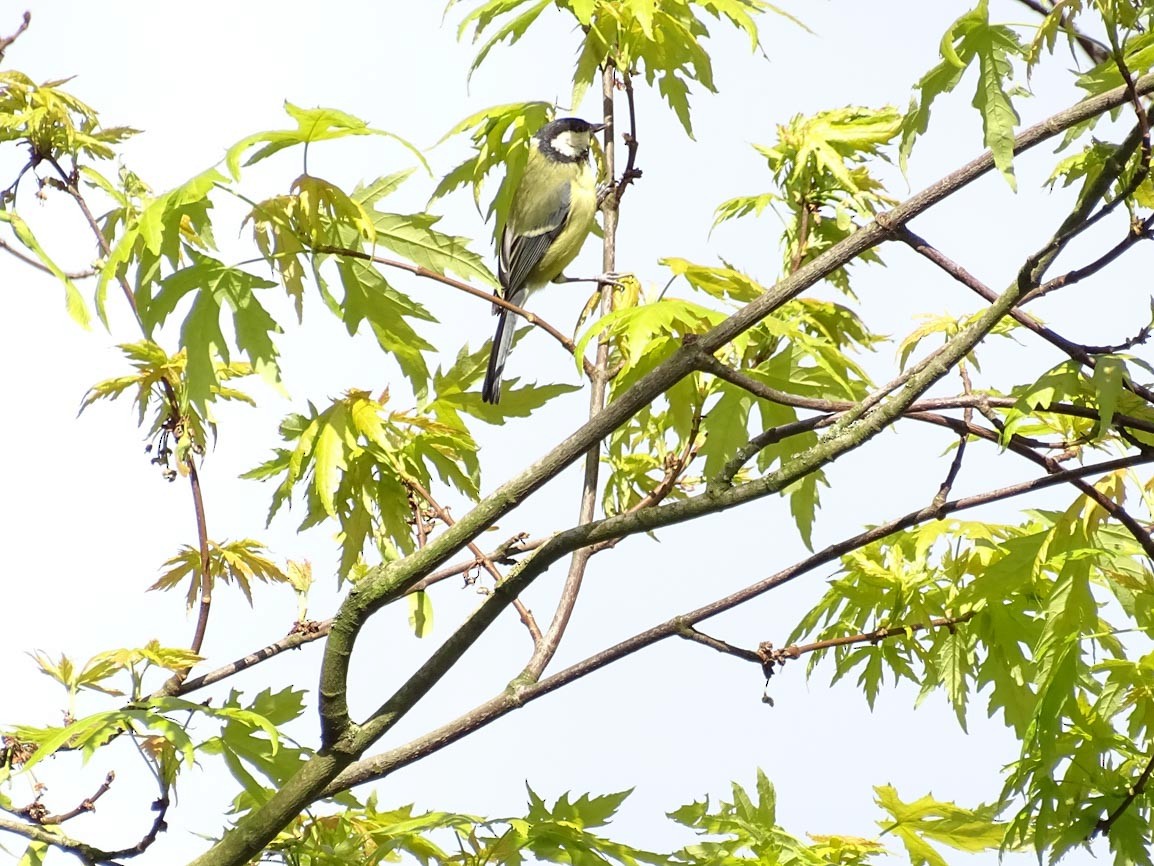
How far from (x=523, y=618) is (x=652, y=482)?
445 millimetres

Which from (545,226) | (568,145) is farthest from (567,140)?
(545,226)

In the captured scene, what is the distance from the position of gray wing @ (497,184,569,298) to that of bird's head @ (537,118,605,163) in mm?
232

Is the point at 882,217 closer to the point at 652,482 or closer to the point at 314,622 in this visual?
the point at 652,482

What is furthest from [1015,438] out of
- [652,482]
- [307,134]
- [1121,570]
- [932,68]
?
[307,134]

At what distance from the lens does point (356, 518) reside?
6.28 feet

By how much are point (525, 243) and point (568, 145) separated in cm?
52

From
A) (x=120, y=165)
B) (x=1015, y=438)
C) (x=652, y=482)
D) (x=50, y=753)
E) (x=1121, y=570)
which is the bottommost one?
(x=50, y=753)

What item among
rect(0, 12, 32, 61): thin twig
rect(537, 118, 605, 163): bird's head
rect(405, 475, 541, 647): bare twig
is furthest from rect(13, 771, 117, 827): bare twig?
rect(537, 118, 605, 163): bird's head

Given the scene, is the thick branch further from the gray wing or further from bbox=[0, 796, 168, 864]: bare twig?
the gray wing

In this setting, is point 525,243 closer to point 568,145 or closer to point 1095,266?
point 568,145

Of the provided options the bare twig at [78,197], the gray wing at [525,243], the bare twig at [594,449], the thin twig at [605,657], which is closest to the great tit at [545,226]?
the gray wing at [525,243]

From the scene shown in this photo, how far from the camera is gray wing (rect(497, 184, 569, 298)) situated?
3.64 m

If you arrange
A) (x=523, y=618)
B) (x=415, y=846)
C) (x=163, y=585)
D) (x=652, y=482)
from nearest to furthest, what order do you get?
1. (x=415, y=846)
2. (x=523, y=618)
3. (x=163, y=585)
4. (x=652, y=482)

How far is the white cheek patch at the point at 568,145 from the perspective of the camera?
3.93 m
